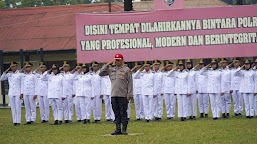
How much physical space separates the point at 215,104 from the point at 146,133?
16.3 ft

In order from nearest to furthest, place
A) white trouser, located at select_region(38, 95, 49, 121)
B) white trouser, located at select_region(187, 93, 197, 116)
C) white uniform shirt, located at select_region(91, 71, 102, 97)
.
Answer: white trouser, located at select_region(187, 93, 197, 116) < white uniform shirt, located at select_region(91, 71, 102, 97) < white trouser, located at select_region(38, 95, 49, 121)

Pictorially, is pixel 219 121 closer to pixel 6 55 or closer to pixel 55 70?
pixel 55 70

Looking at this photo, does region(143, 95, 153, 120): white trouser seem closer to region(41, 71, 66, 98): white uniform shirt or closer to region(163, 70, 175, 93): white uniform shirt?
region(163, 70, 175, 93): white uniform shirt

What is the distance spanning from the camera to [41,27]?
4425cm

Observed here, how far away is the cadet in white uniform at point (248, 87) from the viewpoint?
2130 cm

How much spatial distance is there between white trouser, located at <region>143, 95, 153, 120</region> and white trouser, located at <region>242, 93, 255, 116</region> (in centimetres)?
295

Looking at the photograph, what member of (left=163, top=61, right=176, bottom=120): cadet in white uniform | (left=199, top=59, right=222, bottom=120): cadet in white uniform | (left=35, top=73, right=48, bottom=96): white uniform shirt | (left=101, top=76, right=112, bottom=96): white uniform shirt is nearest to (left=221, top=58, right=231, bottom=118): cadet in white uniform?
(left=199, top=59, right=222, bottom=120): cadet in white uniform

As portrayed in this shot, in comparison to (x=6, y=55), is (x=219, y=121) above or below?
below

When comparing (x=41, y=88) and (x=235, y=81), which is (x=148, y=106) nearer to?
(x=235, y=81)

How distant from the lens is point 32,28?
4425 cm

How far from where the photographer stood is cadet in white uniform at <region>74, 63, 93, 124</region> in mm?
22219

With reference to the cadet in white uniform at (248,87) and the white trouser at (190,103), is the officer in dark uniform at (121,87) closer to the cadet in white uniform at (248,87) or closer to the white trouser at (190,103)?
the white trouser at (190,103)

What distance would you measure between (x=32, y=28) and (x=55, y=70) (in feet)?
72.6

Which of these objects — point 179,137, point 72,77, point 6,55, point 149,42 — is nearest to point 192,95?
point 149,42
